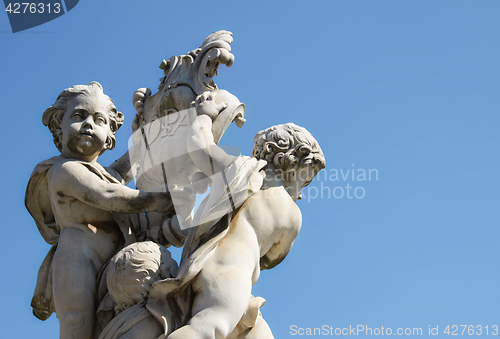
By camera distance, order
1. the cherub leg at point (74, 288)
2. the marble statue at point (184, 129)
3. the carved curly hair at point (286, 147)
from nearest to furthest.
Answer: the cherub leg at point (74, 288)
the marble statue at point (184, 129)
the carved curly hair at point (286, 147)

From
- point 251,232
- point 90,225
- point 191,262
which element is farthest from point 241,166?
point 90,225

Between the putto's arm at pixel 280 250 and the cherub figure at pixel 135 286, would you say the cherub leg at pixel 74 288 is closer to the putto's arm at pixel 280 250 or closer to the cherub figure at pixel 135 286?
the cherub figure at pixel 135 286

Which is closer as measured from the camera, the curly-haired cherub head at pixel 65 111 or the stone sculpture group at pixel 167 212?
the stone sculpture group at pixel 167 212

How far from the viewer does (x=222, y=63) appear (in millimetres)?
7062

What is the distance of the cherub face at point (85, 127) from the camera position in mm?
6406

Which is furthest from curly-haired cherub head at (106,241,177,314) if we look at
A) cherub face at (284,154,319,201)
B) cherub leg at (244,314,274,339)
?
cherub face at (284,154,319,201)

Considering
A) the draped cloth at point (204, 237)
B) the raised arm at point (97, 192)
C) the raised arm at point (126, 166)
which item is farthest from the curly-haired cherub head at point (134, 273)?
the raised arm at point (126, 166)

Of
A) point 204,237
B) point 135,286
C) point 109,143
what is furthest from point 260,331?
point 109,143

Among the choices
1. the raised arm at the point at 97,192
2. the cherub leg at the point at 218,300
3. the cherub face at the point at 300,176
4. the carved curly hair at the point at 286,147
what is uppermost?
the carved curly hair at the point at 286,147

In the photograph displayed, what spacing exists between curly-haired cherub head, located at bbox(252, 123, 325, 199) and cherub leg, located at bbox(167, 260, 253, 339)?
110 cm

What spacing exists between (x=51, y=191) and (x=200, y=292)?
166 cm

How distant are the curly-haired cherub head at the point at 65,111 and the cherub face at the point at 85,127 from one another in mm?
35

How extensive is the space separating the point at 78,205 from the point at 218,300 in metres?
1.55

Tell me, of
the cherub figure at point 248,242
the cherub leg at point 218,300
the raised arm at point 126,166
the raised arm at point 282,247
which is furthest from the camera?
the raised arm at point 126,166
